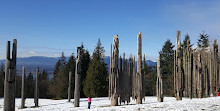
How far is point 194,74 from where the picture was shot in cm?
1450

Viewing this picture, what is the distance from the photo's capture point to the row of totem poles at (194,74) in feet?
44.9

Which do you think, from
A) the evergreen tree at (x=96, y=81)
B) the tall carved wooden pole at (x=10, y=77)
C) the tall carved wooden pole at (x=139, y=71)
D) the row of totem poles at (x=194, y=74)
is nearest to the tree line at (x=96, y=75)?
the evergreen tree at (x=96, y=81)

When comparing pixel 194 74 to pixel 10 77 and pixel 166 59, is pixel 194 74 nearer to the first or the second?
pixel 10 77

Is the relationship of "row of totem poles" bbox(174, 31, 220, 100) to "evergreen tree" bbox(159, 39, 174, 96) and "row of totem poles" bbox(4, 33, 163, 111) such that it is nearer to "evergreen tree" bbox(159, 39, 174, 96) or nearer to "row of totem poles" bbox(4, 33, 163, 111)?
"row of totem poles" bbox(4, 33, 163, 111)

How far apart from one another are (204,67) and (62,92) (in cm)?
2627

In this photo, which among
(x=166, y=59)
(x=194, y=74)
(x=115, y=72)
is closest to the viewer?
(x=115, y=72)

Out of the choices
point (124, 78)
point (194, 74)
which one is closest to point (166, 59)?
point (194, 74)

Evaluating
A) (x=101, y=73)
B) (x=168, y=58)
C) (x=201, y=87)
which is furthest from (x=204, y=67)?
(x=168, y=58)

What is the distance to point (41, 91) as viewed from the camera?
5722cm

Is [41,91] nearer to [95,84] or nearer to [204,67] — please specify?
[95,84]

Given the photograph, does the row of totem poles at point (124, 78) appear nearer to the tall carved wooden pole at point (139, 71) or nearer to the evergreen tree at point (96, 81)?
the tall carved wooden pole at point (139, 71)

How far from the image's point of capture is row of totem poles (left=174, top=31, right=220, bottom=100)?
1369cm

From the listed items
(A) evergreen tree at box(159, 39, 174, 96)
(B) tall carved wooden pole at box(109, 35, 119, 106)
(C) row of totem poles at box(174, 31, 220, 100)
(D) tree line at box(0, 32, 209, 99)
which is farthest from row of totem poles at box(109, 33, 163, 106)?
(A) evergreen tree at box(159, 39, 174, 96)

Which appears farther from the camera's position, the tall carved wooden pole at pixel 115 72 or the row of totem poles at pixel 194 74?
the row of totem poles at pixel 194 74
